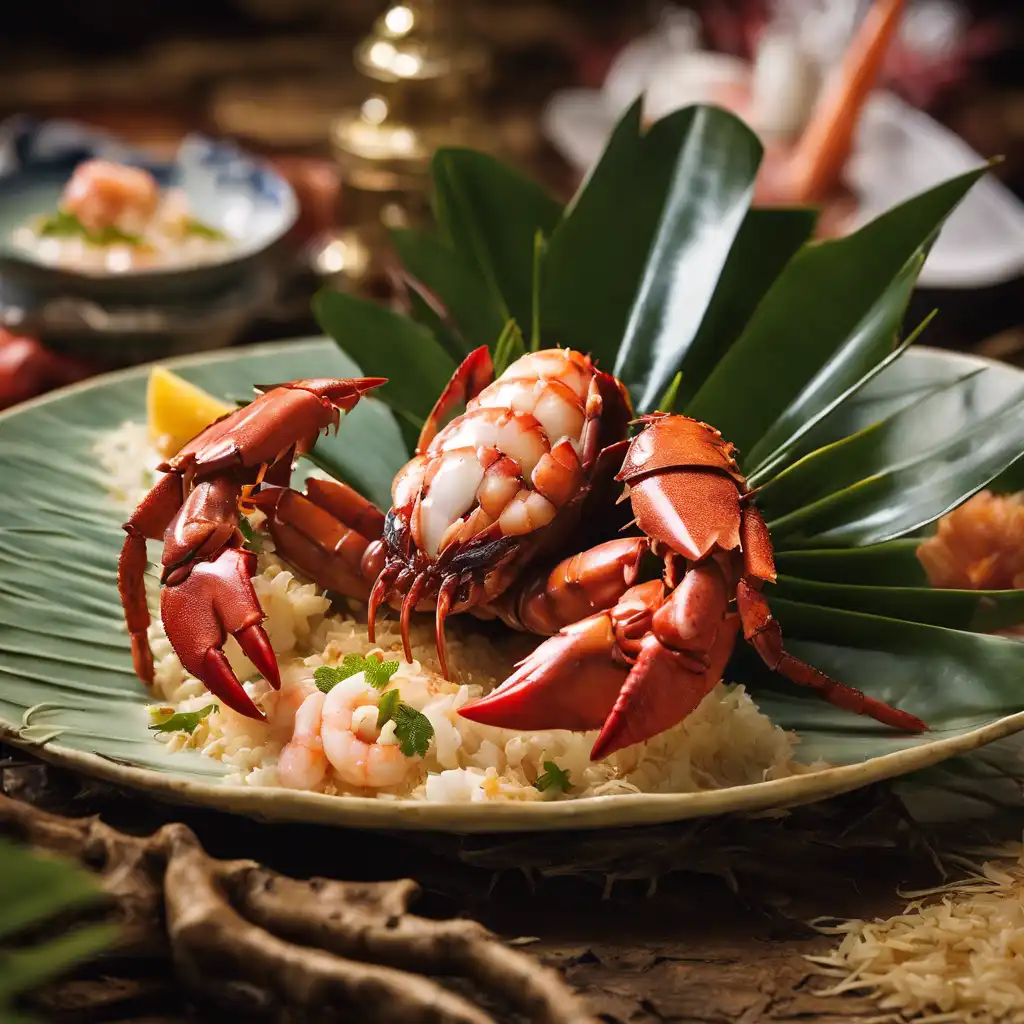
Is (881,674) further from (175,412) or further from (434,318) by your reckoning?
(175,412)

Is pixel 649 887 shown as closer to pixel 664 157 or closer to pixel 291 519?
pixel 291 519

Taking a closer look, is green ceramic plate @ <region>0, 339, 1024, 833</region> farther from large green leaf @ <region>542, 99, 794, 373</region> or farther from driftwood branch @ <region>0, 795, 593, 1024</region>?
large green leaf @ <region>542, 99, 794, 373</region>

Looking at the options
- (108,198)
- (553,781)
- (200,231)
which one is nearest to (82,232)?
(108,198)

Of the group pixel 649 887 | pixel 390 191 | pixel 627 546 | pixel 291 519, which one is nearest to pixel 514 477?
pixel 627 546

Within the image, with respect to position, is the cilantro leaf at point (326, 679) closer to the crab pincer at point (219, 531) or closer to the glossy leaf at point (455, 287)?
the crab pincer at point (219, 531)

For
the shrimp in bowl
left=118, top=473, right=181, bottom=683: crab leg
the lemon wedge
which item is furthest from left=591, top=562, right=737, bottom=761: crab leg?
the lemon wedge
